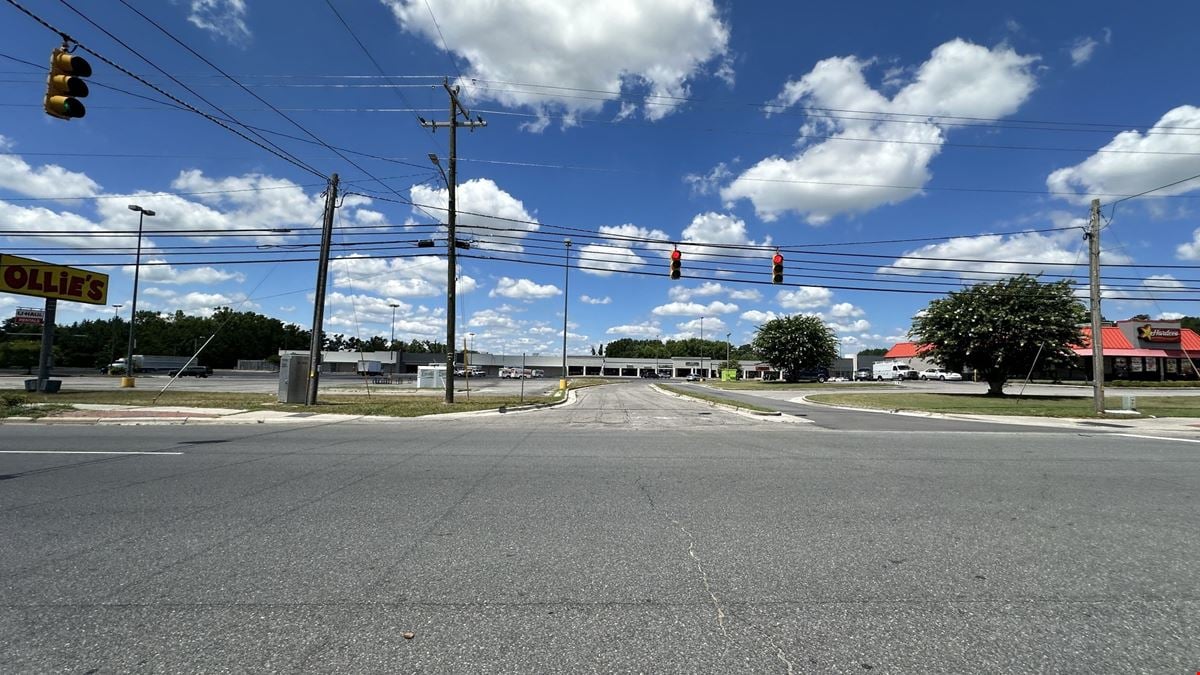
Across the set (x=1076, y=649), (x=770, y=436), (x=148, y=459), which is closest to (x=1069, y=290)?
(x=770, y=436)

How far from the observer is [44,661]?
3125 mm

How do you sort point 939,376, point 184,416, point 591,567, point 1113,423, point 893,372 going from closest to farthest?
point 591,567 < point 184,416 < point 1113,423 < point 939,376 < point 893,372

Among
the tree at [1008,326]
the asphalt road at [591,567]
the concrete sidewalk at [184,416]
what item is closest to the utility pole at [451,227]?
the concrete sidewalk at [184,416]

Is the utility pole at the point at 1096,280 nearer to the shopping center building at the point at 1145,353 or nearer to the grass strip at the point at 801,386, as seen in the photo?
the grass strip at the point at 801,386

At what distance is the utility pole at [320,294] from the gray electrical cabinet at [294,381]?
47 cm

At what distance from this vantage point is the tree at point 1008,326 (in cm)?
3394

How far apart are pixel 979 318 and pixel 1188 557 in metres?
35.2

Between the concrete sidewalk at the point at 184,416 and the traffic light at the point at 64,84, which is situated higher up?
the traffic light at the point at 64,84

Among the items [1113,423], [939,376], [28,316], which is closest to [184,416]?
[1113,423]

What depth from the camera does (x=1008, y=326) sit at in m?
34.3

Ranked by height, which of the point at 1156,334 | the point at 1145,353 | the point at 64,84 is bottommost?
the point at 1145,353

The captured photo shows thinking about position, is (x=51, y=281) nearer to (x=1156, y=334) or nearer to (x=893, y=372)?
(x=1156, y=334)

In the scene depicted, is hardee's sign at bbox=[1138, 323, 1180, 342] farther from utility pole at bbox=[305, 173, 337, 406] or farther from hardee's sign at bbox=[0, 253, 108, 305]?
hardee's sign at bbox=[0, 253, 108, 305]

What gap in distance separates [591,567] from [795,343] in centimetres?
7029
